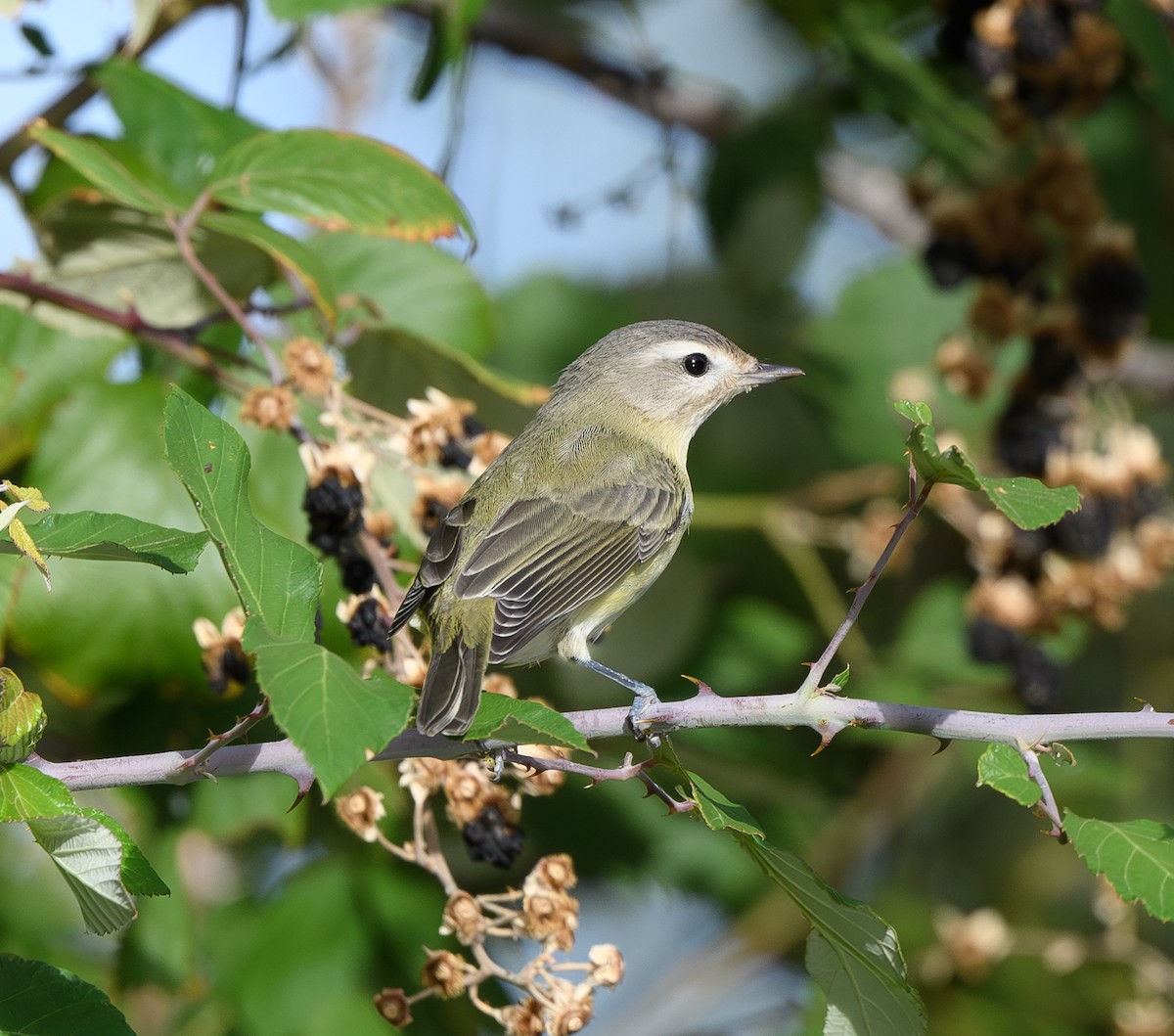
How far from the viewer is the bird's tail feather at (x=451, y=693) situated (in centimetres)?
191

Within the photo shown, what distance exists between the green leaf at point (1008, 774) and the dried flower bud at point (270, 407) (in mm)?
1318

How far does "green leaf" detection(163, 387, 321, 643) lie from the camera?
5.71 ft

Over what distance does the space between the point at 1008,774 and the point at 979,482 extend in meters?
0.37

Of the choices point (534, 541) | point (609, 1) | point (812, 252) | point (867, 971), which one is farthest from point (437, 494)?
point (609, 1)

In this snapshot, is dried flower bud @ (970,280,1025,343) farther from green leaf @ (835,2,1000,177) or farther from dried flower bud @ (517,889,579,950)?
dried flower bud @ (517,889,579,950)

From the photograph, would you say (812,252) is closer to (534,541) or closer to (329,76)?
(329,76)

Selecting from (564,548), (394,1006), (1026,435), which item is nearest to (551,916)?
(394,1006)

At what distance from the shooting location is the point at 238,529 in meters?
1.80

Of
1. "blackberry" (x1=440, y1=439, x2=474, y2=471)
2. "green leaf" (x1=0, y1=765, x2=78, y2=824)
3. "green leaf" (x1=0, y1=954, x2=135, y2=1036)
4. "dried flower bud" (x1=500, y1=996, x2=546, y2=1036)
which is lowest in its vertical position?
"dried flower bud" (x1=500, y1=996, x2=546, y2=1036)

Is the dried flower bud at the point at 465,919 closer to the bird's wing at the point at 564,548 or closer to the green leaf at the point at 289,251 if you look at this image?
the bird's wing at the point at 564,548

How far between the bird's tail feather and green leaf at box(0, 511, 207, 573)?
1.35ft

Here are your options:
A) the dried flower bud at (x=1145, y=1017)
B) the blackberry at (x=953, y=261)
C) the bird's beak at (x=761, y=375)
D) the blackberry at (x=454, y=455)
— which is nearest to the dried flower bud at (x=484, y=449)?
the blackberry at (x=454, y=455)

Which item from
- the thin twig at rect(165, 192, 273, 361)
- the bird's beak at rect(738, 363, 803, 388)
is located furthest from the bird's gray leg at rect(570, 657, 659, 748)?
the bird's beak at rect(738, 363, 803, 388)

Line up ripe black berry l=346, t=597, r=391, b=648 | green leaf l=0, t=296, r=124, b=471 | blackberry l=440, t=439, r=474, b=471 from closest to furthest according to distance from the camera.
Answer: ripe black berry l=346, t=597, r=391, b=648 < blackberry l=440, t=439, r=474, b=471 < green leaf l=0, t=296, r=124, b=471
